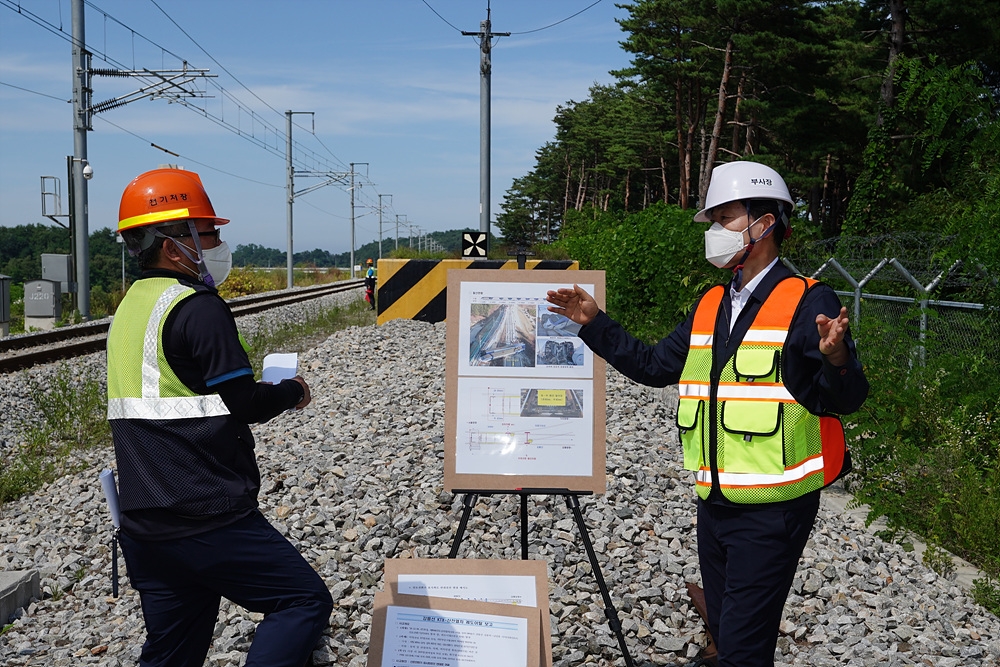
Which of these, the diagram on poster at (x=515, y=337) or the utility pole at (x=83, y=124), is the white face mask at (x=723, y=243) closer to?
the diagram on poster at (x=515, y=337)

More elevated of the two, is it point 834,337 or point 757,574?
point 834,337

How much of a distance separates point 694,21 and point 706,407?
3197 centimetres

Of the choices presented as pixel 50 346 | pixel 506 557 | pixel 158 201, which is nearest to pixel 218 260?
pixel 158 201

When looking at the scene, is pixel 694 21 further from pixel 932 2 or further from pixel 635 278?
pixel 635 278

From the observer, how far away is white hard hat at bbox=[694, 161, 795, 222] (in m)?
3.29

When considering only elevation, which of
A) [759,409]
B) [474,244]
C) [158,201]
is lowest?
[759,409]

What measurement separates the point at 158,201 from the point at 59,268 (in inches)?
873

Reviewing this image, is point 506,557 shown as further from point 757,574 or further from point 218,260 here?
point 218,260

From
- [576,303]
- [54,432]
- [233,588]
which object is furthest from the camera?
[54,432]

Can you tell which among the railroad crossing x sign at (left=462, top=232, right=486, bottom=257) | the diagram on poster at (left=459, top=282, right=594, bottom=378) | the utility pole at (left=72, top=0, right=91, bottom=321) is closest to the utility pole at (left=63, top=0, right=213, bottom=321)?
the utility pole at (left=72, top=0, right=91, bottom=321)

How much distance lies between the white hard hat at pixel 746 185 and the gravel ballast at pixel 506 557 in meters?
2.51

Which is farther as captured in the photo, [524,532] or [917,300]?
[917,300]

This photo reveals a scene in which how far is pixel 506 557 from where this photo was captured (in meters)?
5.67

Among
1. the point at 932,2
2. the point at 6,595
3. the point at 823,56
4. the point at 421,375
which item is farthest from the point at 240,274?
the point at 6,595
